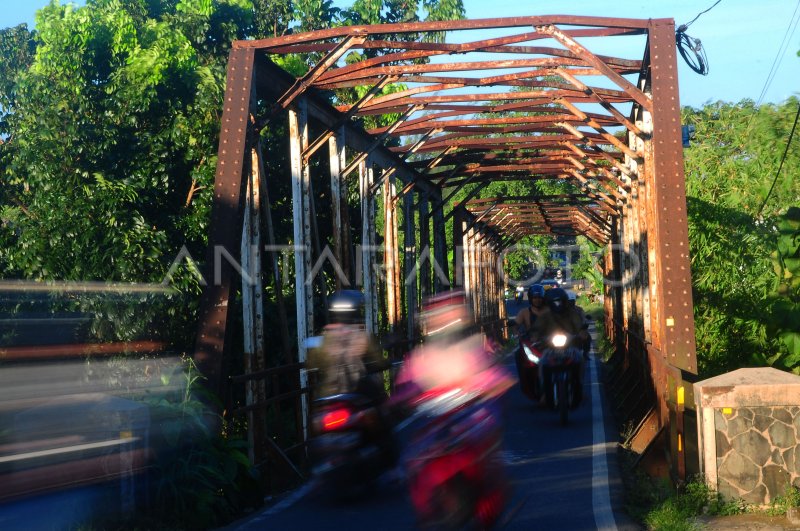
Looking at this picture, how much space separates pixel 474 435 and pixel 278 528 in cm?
204

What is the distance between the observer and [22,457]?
654 centimetres

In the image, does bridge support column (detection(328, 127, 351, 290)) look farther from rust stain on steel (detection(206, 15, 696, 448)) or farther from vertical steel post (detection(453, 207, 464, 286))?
vertical steel post (detection(453, 207, 464, 286))

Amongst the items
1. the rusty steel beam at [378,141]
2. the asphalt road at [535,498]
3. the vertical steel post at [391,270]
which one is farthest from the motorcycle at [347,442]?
the vertical steel post at [391,270]

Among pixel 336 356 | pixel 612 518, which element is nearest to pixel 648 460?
pixel 612 518

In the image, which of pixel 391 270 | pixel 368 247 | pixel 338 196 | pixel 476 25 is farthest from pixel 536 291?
pixel 476 25

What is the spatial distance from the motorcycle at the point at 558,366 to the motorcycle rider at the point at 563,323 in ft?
0.36

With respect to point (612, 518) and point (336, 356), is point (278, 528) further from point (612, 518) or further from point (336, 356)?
point (612, 518)

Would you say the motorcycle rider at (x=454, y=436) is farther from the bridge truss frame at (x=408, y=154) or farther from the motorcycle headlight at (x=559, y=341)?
the motorcycle headlight at (x=559, y=341)

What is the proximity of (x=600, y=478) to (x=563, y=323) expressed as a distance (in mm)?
4920

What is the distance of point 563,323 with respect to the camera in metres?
14.3

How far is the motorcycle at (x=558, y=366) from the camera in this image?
538 inches

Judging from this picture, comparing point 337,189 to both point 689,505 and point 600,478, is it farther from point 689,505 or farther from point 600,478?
point 689,505

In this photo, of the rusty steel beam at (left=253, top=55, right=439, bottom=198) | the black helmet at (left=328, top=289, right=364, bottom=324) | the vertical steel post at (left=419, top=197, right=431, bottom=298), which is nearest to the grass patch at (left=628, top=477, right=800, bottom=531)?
the black helmet at (left=328, top=289, right=364, bottom=324)

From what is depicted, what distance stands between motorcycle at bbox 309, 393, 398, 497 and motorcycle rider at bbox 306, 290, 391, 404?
0.34 ft
